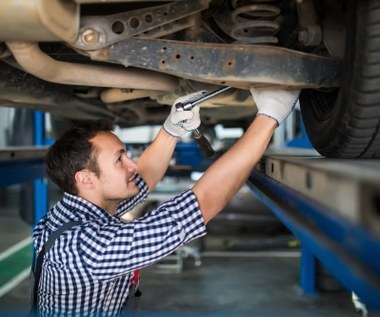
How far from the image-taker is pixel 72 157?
1.11 m

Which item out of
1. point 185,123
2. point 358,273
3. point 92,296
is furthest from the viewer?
point 185,123

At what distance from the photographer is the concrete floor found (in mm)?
2520

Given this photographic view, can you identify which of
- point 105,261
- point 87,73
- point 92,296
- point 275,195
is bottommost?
point 92,296

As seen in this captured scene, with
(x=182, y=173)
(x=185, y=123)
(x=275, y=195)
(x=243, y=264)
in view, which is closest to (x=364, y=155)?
(x=275, y=195)

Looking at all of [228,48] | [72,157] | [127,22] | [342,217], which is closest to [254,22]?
[228,48]

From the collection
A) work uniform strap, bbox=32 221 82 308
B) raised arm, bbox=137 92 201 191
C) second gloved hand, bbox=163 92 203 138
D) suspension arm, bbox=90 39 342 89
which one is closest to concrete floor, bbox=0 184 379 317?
raised arm, bbox=137 92 201 191

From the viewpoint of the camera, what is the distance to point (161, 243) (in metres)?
0.91

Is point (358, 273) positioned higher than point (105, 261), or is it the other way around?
point (358, 273)

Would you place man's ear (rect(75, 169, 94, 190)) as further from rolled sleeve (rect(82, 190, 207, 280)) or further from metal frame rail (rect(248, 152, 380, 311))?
metal frame rail (rect(248, 152, 380, 311))

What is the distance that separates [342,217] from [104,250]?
537 millimetres

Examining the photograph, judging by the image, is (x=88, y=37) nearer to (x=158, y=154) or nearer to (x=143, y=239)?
(x=143, y=239)

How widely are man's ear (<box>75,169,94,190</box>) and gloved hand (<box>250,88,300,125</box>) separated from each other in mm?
431

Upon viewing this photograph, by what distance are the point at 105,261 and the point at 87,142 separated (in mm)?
343

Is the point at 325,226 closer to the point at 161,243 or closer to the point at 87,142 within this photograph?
the point at 161,243
